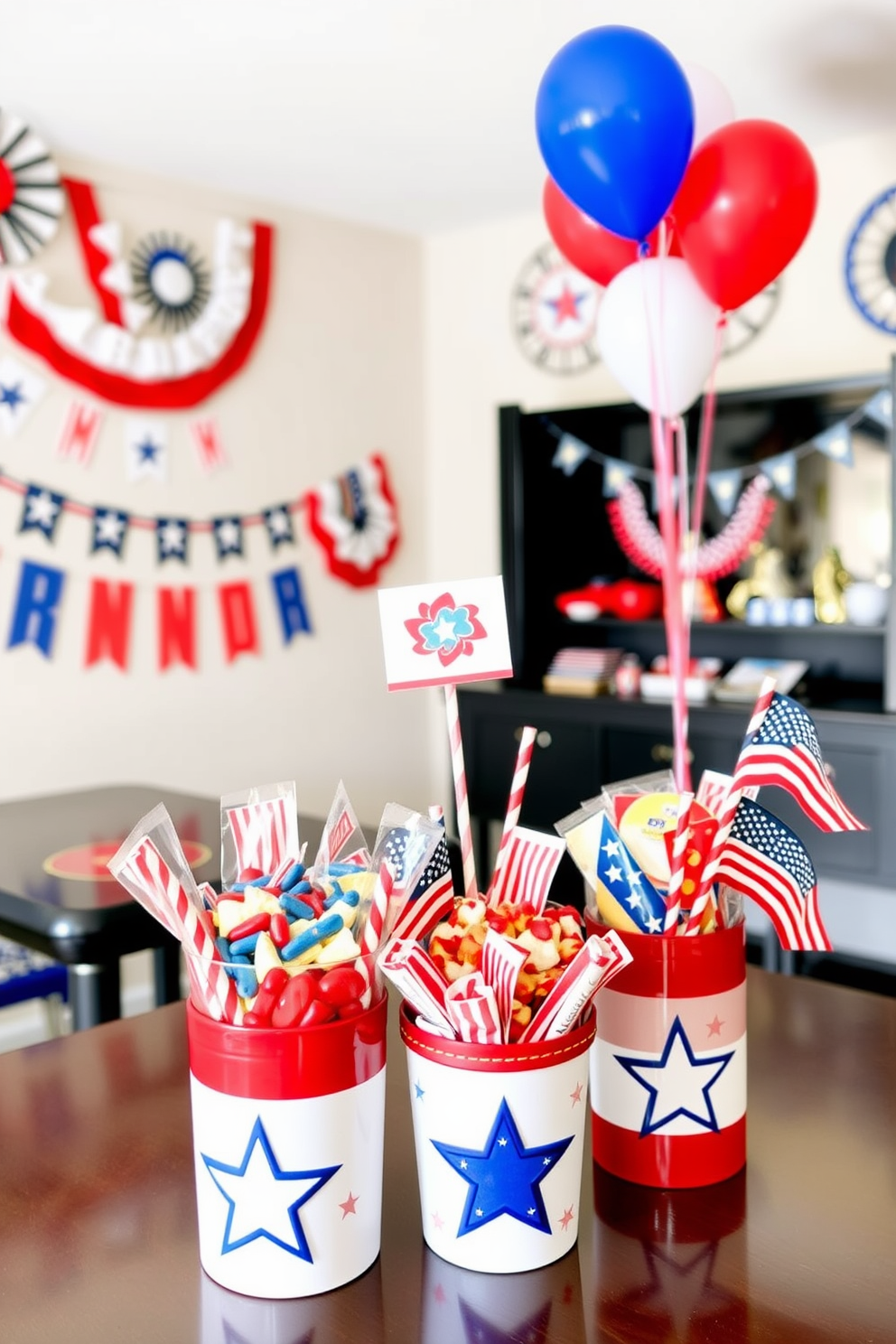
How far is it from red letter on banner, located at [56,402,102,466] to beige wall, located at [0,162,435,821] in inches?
1.2

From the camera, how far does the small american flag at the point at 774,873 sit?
0.94 meters

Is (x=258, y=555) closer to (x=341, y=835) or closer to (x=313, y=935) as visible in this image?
(x=341, y=835)

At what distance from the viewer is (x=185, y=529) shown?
3592mm

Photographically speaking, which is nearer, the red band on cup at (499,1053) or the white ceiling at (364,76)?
the red band on cup at (499,1053)

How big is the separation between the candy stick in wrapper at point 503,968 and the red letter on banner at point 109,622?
9.10 feet

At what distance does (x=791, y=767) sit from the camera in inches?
36.4

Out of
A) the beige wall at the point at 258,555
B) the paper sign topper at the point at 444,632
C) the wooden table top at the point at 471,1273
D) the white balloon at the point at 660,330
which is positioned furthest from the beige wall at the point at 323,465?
the paper sign topper at the point at 444,632

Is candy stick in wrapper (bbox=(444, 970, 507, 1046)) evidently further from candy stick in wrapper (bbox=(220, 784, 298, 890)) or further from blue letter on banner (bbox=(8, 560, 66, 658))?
blue letter on banner (bbox=(8, 560, 66, 658))

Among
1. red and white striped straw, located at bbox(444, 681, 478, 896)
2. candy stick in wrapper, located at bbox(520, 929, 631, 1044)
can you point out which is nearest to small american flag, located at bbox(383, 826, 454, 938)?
red and white striped straw, located at bbox(444, 681, 478, 896)

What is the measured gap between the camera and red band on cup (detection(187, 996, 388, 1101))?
78 centimetres

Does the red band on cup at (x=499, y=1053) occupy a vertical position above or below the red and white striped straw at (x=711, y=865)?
below

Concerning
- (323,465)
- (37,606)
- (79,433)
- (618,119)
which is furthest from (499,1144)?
(323,465)

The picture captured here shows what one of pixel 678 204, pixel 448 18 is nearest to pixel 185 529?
pixel 448 18

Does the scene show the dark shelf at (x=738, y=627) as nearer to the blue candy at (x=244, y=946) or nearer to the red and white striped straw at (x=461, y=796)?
the red and white striped straw at (x=461, y=796)
